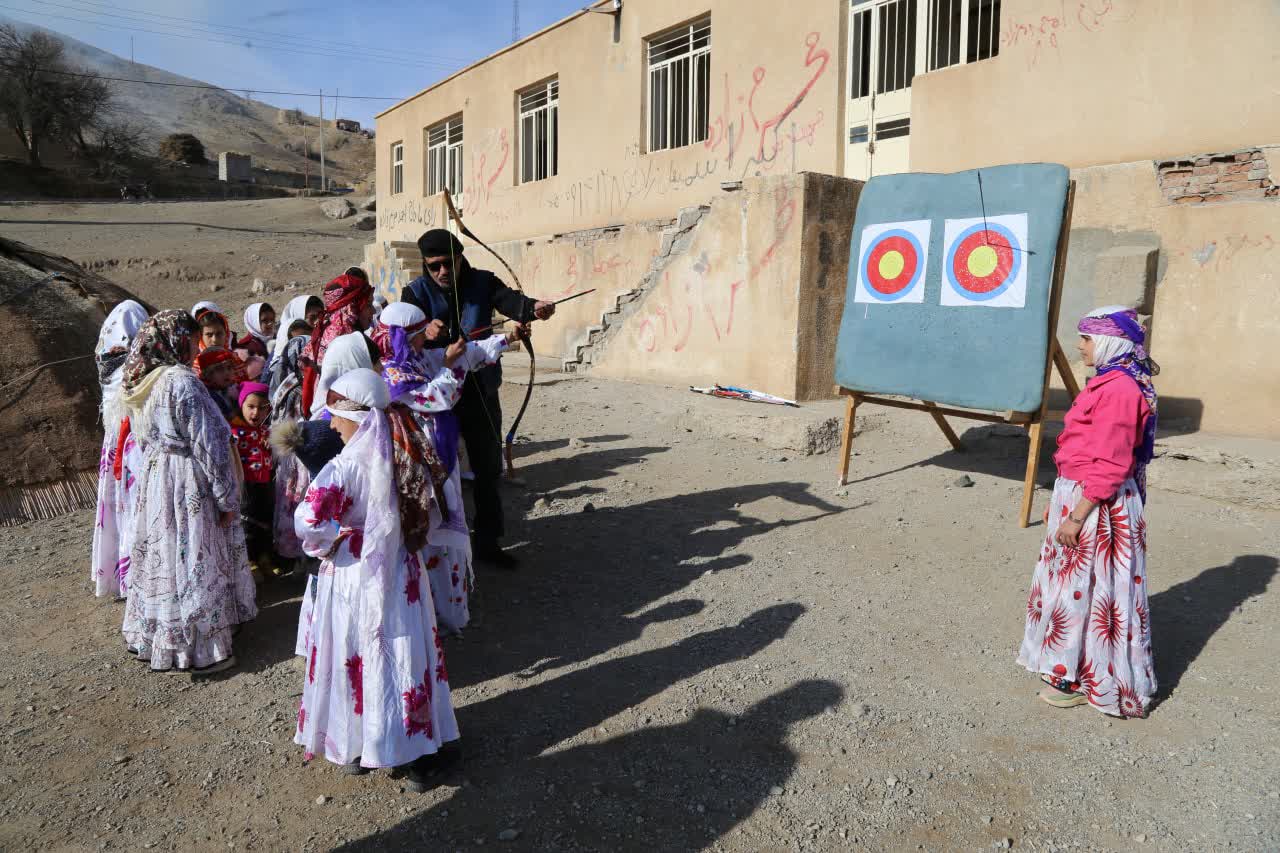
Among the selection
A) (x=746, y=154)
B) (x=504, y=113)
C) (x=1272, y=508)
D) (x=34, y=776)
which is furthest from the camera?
(x=504, y=113)

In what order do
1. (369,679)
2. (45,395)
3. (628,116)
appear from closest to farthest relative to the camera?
(369,679) < (45,395) < (628,116)

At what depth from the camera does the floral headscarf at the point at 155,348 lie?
3.46 m

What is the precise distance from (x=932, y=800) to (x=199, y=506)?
120 inches

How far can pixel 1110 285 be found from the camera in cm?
626

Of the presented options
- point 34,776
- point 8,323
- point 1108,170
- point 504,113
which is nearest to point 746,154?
point 1108,170

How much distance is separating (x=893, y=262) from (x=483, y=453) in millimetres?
3017

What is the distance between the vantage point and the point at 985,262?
5.04m

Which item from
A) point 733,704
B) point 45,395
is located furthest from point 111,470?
point 733,704

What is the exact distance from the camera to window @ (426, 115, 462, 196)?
16.9m

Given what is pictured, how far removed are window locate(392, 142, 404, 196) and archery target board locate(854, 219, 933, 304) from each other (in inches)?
618

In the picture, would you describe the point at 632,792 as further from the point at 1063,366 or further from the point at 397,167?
the point at 397,167

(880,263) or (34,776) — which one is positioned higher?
(880,263)

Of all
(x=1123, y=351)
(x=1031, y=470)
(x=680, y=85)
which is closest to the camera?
(x=1123, y=351)

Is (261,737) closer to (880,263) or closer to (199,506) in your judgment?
(199,506)
